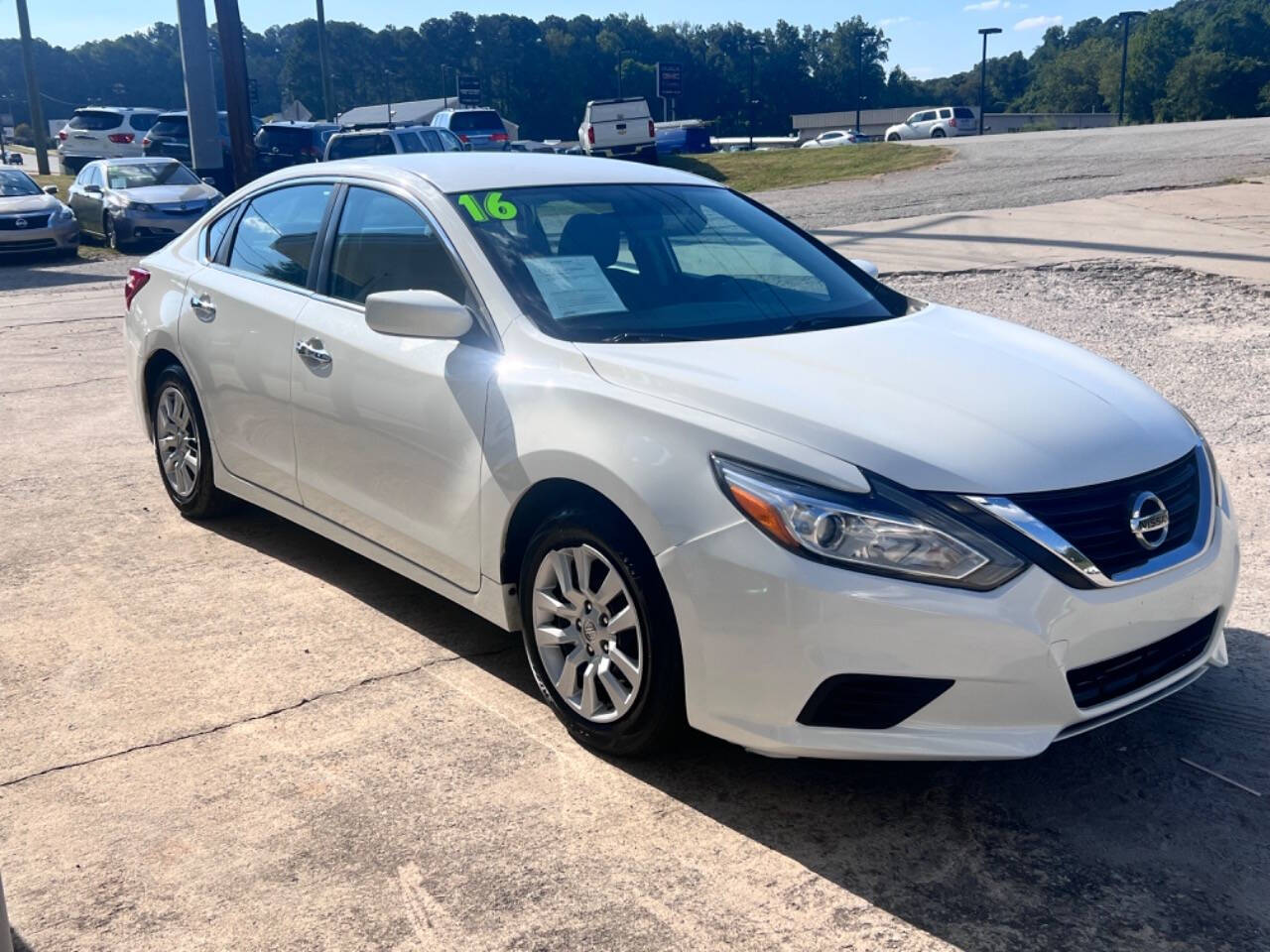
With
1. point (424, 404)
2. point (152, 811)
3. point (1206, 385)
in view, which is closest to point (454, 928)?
point (152, 811)

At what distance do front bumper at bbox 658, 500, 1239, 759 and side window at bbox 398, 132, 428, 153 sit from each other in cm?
2282

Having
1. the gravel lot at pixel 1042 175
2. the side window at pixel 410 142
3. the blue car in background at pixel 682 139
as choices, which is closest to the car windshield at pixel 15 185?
the side window at pixel 410 142

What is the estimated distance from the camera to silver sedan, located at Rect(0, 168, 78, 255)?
19453 millimetres

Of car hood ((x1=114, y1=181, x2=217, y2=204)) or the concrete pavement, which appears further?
car hood ((x1=114, y1=181, x2=217, y2=204))

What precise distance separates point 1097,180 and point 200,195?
1424 centimetres

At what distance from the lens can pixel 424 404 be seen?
405cm

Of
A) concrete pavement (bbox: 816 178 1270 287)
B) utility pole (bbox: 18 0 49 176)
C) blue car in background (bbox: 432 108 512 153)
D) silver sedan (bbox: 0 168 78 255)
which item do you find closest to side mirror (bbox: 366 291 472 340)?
concrete pavement (bbox: 816 178 1270 287)

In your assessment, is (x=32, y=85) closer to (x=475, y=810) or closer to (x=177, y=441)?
(x=177, y=441)

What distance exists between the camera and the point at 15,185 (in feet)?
67.4

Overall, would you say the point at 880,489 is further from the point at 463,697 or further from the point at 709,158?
the point at 709,158

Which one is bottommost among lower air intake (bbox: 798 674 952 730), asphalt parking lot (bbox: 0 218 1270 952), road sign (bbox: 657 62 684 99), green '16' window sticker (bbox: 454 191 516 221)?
asphalt parking lot (bbox: 0 218 1270 952)

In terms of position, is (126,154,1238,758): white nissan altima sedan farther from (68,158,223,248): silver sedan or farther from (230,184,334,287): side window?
(68,158,223,248): silver sedan

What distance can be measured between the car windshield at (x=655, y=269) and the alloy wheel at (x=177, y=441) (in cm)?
202

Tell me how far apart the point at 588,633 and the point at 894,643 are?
3.08 feet
